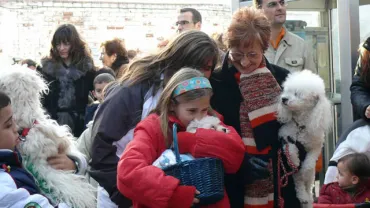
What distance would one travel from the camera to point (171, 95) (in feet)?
9.55

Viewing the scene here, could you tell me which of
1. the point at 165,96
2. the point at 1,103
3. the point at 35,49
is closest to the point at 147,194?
the point at 165,96

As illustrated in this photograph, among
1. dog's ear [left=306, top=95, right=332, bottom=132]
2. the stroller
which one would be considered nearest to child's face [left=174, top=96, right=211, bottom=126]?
dog's ear [left=306, top=95, right=332, bottom=132]

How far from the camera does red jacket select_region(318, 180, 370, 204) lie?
4.26m

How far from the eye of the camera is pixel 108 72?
5.96 m

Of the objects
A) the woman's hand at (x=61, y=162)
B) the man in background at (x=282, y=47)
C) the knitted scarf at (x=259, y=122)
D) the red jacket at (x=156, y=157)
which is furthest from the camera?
the man in background at (x=282, y=47)

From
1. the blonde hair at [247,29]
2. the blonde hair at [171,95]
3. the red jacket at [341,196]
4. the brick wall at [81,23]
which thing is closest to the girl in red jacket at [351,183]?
Answer: the red jacket at [341,196]

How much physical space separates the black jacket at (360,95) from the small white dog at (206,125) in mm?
1738

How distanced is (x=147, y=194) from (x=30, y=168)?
67cm

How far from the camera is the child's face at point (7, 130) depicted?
2.69 meters

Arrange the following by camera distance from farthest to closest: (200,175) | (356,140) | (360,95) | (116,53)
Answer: (116,53) < (360,95) < (356,140) < (200,175)

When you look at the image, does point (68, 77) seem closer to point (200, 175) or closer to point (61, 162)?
point (61, 162)

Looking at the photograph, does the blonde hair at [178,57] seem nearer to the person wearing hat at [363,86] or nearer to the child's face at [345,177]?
the person wearing hat at [363,86]

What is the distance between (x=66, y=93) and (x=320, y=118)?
307 centimetres

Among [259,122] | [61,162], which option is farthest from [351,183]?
[61,162]
